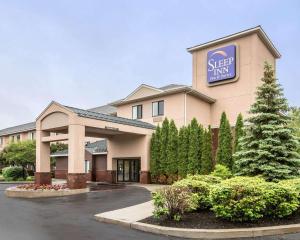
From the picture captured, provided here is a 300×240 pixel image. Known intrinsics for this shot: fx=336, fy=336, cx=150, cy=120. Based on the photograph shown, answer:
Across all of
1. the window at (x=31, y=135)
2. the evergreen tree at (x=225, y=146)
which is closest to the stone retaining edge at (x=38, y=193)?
the evergreen tree at (x=225, y=146)

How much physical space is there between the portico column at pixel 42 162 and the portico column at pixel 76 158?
4.99 meters

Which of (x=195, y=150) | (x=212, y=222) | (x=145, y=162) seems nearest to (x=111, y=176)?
(x=145, y=162)

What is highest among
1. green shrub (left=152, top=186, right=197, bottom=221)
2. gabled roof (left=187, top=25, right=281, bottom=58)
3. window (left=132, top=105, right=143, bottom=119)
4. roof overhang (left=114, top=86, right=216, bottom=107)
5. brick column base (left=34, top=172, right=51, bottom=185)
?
gabled roof (left=187, top=25, right=281, bottom=58)

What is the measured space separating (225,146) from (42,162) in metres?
14.1

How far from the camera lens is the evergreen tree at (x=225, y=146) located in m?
23.0

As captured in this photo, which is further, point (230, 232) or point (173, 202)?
point (173, 202)

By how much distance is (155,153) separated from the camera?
91.8 ft

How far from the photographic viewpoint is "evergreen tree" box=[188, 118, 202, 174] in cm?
2517

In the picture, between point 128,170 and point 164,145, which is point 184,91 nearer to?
point 164,145

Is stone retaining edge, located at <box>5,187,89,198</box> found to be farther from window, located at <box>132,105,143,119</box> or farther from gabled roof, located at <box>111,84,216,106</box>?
window, located at <box>132,105,143,119</box>

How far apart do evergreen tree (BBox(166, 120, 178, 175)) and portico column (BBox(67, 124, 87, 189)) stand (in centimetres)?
742

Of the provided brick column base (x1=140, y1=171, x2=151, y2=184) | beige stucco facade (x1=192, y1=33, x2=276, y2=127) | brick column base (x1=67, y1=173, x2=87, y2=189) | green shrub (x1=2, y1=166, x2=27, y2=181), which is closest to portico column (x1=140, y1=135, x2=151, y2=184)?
brick column base (x1=140, y1=171, x2=151, y2=184)

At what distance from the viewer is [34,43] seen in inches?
968

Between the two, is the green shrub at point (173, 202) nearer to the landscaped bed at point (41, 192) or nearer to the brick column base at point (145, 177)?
the landscaped bed at point (41, 192)
